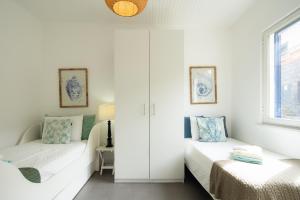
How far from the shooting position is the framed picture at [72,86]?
3.13 m

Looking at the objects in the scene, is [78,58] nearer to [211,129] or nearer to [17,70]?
[17,70]

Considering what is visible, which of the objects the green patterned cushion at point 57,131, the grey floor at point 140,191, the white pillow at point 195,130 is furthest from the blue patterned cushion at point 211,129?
the green patterned cushion at point 57,131

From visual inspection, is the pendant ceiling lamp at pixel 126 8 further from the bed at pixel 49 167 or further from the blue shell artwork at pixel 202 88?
the blue shell artwork at pixel 202 88

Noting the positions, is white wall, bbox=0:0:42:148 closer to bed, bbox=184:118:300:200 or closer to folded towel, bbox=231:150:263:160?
bed, bbox=184:118:300:200

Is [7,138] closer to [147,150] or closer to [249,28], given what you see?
[147,150]

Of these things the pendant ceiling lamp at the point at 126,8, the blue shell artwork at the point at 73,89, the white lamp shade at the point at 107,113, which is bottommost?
the white lamp shade at the point at 107,113

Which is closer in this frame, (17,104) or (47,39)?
(17,104)

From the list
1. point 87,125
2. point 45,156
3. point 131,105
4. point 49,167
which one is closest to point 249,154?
point 131,105

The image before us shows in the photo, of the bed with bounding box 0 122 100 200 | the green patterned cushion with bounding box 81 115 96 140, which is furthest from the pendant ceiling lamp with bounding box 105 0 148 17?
the green patterned cushion with bounding box 81 115 96 140

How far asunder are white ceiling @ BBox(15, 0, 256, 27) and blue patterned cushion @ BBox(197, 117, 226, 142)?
1.63 meters

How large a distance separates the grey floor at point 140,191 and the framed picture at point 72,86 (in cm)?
133

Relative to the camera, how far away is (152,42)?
8.52ft

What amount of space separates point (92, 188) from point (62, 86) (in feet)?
5.71

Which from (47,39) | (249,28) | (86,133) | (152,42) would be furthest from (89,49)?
(249,28)
